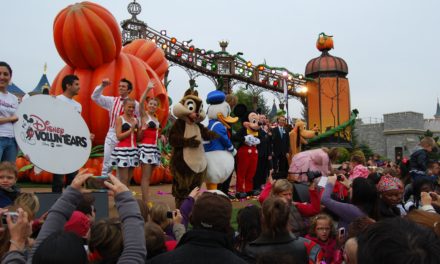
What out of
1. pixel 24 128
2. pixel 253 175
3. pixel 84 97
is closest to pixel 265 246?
pixel 24 128

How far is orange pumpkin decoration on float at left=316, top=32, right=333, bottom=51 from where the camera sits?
21.3 m

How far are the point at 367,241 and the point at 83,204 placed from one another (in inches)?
83.0

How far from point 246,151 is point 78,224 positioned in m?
4.36

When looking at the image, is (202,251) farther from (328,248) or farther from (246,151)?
(246,151)

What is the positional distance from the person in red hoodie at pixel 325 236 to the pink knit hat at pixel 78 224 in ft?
4.99

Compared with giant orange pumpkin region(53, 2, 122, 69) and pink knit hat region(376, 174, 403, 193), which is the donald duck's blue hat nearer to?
giant orange pumpkin region(53, 2, 122, 69)

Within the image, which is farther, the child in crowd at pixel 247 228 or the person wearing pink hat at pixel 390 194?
Answer: the person wearing pink hat at pixel 390 194

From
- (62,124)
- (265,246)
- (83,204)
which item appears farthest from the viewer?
(62,124)

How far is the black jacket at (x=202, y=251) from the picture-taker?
5.52 feet

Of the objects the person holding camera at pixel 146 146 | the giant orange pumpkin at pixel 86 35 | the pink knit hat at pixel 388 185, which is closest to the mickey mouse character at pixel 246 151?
the person holding camera at pixel 146 146

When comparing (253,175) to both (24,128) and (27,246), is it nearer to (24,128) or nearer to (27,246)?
(24,128)

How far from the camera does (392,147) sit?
31.8 metres

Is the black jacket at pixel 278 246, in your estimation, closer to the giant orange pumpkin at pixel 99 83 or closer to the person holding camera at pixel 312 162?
the person holding camera at pixel 312 162

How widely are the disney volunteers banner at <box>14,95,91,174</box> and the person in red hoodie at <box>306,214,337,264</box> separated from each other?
7.69 feet
